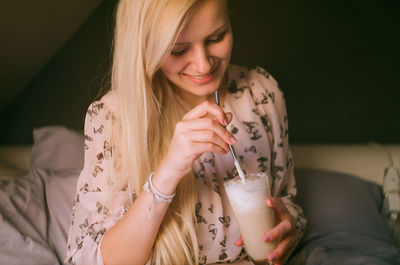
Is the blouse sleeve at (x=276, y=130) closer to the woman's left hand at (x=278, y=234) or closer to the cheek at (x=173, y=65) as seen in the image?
the woman's left hand at (x=278, y=234)

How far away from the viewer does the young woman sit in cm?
100

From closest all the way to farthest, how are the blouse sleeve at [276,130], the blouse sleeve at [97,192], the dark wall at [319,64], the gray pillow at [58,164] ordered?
the blouse sleeve at [97,192] → the blouse sleeve at [276,130] → the gray pillow at [58,164] → the dark wall at [319,64]

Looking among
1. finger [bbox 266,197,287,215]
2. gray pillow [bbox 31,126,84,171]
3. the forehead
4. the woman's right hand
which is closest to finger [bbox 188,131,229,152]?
the woman's right hand

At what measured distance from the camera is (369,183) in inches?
76.6

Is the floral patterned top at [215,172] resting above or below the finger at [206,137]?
below

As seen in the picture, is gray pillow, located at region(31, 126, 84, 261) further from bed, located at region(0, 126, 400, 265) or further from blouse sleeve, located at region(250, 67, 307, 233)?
blouse sleeve, located at region(250, 67, 307, 233)

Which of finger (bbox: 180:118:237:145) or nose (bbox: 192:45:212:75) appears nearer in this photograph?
finger (bbox: 180:118:237:145)

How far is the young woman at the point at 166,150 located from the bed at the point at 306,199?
26cm

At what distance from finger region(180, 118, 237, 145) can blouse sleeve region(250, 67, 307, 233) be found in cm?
45

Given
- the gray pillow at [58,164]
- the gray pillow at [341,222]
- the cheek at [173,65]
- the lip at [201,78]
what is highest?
the cheek at [173,65]

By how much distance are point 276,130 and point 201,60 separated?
422 millimetres

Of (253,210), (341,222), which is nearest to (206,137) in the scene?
(253,210)

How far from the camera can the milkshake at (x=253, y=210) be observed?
3.02 feet

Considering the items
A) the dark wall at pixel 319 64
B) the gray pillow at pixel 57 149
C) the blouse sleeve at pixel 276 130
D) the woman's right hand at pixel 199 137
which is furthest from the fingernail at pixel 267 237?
the dark wall at pixel 319 64
